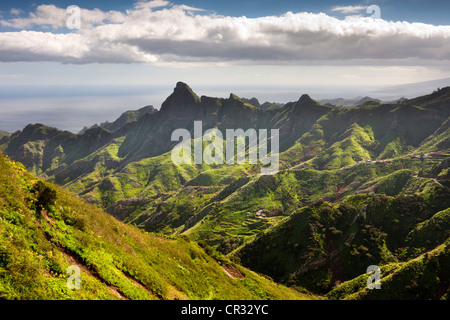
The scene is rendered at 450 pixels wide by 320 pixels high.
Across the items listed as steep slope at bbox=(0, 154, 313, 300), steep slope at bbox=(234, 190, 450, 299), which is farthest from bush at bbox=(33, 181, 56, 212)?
steep slope at bbox=(234, 190, 450, 299)

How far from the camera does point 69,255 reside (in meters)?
21.6

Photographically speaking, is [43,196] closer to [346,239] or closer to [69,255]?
[69,255]

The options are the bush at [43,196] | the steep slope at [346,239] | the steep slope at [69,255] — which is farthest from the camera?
the steep slope at [346,239]

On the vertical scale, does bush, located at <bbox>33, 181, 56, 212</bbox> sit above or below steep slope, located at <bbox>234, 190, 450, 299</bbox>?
above

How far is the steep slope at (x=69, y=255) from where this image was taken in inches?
647

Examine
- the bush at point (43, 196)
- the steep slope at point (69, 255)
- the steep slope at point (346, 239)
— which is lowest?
the steep slope at point (346, 239)

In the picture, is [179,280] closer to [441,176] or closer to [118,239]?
[118,239]

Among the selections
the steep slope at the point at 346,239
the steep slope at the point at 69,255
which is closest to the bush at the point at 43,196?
the steep slope at the point at 69,255

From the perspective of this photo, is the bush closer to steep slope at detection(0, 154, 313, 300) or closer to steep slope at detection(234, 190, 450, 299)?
steep slope at detection(0, 154, 313, 300)

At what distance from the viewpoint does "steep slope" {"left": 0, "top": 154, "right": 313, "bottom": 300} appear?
16.4 m

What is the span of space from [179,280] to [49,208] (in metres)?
17.1

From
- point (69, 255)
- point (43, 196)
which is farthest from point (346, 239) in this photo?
point (43, 196)

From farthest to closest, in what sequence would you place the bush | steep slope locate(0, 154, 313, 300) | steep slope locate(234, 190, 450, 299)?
steep slope locate(234, 190, 450, 299)
the bush
steep slope locate(0, 154, 313, 300)

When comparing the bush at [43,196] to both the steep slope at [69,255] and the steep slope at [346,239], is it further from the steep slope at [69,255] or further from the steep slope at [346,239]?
the steep slope at [346,239]
